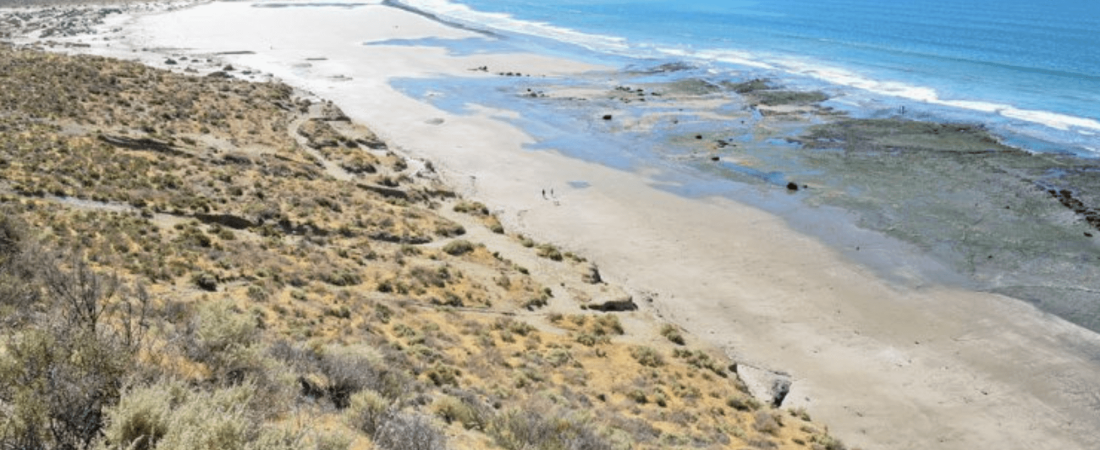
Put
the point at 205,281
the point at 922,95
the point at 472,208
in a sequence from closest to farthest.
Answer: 1. the point at 205,281
2. the point at 472,208
3. the point at 922,95

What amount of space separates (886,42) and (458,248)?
79138 millimetres

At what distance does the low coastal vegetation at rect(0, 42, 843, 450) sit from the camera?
937cm

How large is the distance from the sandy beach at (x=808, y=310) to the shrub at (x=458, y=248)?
4764mm

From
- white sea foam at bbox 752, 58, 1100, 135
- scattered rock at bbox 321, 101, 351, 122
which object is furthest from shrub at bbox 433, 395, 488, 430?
white sea foam at bbox 752, 58, 1100, 135

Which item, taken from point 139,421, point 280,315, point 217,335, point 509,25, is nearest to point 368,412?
point 217,335

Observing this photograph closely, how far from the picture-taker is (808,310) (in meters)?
26.9

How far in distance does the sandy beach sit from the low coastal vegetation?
227cm

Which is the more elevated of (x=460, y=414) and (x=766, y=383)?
(x=460, y=414)

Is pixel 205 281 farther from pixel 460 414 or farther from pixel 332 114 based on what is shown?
pixel 332 114

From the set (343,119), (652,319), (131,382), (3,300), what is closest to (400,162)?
(343,119)

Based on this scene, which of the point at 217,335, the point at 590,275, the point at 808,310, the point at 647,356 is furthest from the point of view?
the point at 590,275

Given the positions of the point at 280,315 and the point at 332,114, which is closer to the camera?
the point at 280,315

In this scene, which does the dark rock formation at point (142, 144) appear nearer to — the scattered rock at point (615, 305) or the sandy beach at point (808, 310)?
the sandy beach at point (808, 310)

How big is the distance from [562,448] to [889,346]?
1615 centimetres
